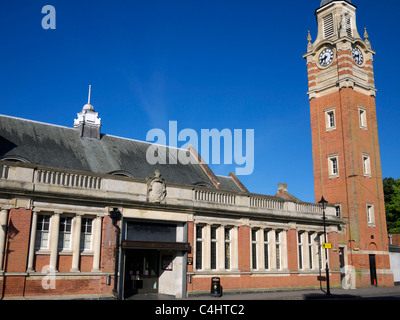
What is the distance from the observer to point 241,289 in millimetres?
25641

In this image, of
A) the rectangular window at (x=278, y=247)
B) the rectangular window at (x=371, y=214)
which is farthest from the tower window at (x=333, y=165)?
the rectangular window at (x=278, y=247)

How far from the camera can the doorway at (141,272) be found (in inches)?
920

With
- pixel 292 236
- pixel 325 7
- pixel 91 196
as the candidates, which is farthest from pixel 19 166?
pixel 325 7

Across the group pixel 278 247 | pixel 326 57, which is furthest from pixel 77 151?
pixel 326 57

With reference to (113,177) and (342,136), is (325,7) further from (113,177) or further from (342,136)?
(113,177)

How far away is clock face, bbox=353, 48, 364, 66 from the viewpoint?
3875 centimetres

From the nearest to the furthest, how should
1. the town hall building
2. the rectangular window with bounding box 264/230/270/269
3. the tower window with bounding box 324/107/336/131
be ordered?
1. the town hall building
2. the rectangular window with bounding box 264/230/270/269
3. the tower window with bounding box 324/107/336/131

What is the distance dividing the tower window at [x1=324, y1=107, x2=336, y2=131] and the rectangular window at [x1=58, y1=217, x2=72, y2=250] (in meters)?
25.9

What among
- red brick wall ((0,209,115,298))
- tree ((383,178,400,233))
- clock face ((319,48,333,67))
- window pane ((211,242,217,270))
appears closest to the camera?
red brick wall ((0,209,115,298))

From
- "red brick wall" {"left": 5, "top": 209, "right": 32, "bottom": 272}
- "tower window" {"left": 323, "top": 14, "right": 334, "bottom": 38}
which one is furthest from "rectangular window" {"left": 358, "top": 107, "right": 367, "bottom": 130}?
"red brick wall" {"left": 5, "top": 209, "right": 32, "bottom": 272}

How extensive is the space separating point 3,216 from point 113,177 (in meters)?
5.72

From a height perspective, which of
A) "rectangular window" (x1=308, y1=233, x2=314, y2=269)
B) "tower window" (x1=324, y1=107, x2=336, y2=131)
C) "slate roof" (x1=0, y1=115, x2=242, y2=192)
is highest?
"tower window" (x1=324, y1=107, x2=336, y2=131)

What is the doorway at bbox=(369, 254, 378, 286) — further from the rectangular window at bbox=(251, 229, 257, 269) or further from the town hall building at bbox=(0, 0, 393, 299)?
the rectangular window at bbox=(251, 229, 257, 269)

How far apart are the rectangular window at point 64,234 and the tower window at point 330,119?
2590 centimetres
